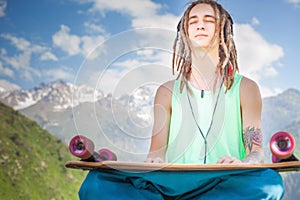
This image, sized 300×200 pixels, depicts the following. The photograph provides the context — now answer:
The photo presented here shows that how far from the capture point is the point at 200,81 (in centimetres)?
218

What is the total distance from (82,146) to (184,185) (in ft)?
1.31

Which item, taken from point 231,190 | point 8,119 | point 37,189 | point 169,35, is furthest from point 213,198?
point 8,119

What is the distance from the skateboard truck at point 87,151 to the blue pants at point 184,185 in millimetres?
56

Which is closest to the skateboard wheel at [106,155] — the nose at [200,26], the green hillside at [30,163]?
the nose at [200,26]

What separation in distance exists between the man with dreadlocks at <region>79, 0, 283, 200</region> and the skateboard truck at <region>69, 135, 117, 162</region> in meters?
0.06

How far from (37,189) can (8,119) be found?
6974 mm

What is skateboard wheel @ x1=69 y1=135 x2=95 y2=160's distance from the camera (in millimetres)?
1899

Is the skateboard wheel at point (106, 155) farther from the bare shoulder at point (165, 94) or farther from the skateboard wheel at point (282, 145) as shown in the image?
the skateboard wheel at point (282, 145)

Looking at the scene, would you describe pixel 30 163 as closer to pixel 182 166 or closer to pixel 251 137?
pixel 251 137

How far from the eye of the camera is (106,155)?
1937 mm

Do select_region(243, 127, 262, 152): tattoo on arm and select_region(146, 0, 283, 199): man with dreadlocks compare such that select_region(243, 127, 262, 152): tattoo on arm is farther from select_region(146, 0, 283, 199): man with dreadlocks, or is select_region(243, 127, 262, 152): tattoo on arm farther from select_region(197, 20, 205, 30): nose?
select_region(197, 20, 205, 30): nose

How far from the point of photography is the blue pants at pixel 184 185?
1800 mm

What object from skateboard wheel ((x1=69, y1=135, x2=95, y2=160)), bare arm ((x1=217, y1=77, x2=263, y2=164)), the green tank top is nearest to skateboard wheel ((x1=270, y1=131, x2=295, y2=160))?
bare arm ((x1=217, y1=77, x2=263, y2=164))

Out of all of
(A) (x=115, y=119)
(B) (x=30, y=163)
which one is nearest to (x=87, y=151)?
(A) (x=115, y=119)
